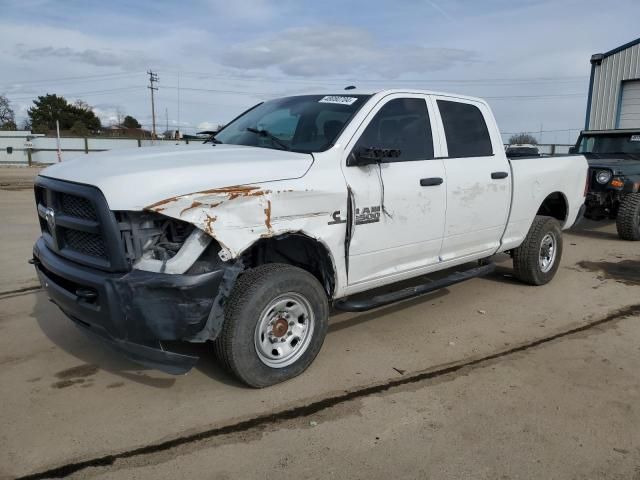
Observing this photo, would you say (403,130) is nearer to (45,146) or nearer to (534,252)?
(534,252)

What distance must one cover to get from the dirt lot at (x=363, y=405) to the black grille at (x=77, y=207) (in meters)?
1.20

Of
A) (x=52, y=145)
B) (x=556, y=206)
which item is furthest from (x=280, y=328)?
(x=52, y=145)

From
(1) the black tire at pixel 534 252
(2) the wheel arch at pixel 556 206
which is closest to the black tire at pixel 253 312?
A: (1) the black tire at pixel 534 252

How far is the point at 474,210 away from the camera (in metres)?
4.80

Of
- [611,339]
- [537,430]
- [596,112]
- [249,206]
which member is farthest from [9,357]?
[596,112]

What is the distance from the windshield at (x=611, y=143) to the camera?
10062 millimetres

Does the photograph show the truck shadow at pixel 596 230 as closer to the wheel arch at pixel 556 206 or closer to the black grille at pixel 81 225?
the wheel arch at pixel 556 206

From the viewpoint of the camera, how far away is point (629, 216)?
8820mm

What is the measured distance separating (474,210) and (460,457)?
2515 millimetres

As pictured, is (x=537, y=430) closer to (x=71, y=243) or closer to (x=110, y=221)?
(x=110, y=221)

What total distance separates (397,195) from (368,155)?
0.51 metres

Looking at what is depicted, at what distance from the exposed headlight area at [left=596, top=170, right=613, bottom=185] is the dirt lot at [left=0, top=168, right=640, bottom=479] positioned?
448cm

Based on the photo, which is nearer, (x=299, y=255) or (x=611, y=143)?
(x=299, y=255)

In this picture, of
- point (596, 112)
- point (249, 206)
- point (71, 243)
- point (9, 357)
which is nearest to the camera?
point (249, 206)
